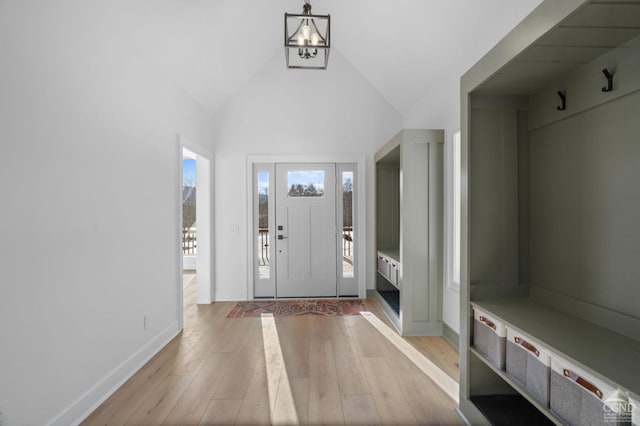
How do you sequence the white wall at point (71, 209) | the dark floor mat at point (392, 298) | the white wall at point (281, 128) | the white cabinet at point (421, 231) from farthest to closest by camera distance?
the white wall at point (281, 128) < the dark floor mat at point (392, 298) < the white cabinet at point (421, 231) < the white wall at point (71, 209)

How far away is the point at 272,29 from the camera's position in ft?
13.0

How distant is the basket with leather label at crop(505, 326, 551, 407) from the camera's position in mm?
1333

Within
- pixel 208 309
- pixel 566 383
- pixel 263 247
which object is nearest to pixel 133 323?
pixel 208 309

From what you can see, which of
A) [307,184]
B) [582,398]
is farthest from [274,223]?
[582,398]

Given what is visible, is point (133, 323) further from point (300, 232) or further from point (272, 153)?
point (272, 153)

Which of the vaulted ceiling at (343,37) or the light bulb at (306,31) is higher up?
the vaulted ceiling at (343,37)

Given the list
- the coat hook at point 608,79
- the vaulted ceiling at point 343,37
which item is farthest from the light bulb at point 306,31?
the coat hook at point 608,79

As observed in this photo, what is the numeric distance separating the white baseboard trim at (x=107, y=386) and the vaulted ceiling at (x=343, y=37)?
8.85 feet

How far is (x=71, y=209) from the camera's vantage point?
76.7 inches

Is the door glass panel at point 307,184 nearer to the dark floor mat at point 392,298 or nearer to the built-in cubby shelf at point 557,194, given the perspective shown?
the dark floor mat at point 392,298

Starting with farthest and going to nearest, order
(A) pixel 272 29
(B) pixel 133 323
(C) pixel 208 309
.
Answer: (C) pixel 208 309
(A) pixel 272 29
(B) pixel 133 323

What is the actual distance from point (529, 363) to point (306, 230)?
349cm

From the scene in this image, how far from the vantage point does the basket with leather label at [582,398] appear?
101cm

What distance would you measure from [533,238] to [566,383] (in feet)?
3.08
